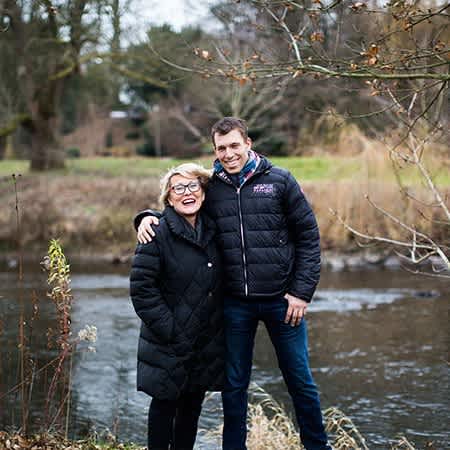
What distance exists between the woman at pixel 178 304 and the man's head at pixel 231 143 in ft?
0.49

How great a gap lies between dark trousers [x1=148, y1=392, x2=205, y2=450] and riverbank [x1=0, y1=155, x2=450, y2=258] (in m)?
10.1

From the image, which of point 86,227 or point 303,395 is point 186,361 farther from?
point 86,227

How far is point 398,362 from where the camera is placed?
9.47 meters

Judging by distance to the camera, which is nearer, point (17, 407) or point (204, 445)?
point (204, 445)

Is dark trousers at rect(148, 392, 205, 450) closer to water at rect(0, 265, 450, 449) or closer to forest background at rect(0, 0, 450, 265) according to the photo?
water at rect(0, 265, 450, 449)

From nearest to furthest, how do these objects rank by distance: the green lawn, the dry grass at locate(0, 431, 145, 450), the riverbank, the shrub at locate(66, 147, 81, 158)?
the dry grass at locate(0, 431, 145, 450) < the riverbank < the green lawn < the shrub at locate(66, 147, 81, 158)

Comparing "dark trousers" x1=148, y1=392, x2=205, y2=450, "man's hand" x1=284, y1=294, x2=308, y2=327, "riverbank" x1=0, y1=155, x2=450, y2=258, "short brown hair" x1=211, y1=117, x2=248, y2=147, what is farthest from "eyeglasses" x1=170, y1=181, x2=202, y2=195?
"riverbank" x1=0, y1=155, x2=450, y2=258

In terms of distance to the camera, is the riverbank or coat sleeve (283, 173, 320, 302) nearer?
coat sleeve (283, 173, 320, 302)

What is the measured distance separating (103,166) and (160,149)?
772 centimetres

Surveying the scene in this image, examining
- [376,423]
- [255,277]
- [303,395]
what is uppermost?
[255,277]

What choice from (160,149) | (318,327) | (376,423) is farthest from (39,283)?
(160,149)

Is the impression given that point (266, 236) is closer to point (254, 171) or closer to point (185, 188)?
point (254, 171)

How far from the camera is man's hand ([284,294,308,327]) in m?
4.54

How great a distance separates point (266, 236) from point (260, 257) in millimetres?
120
